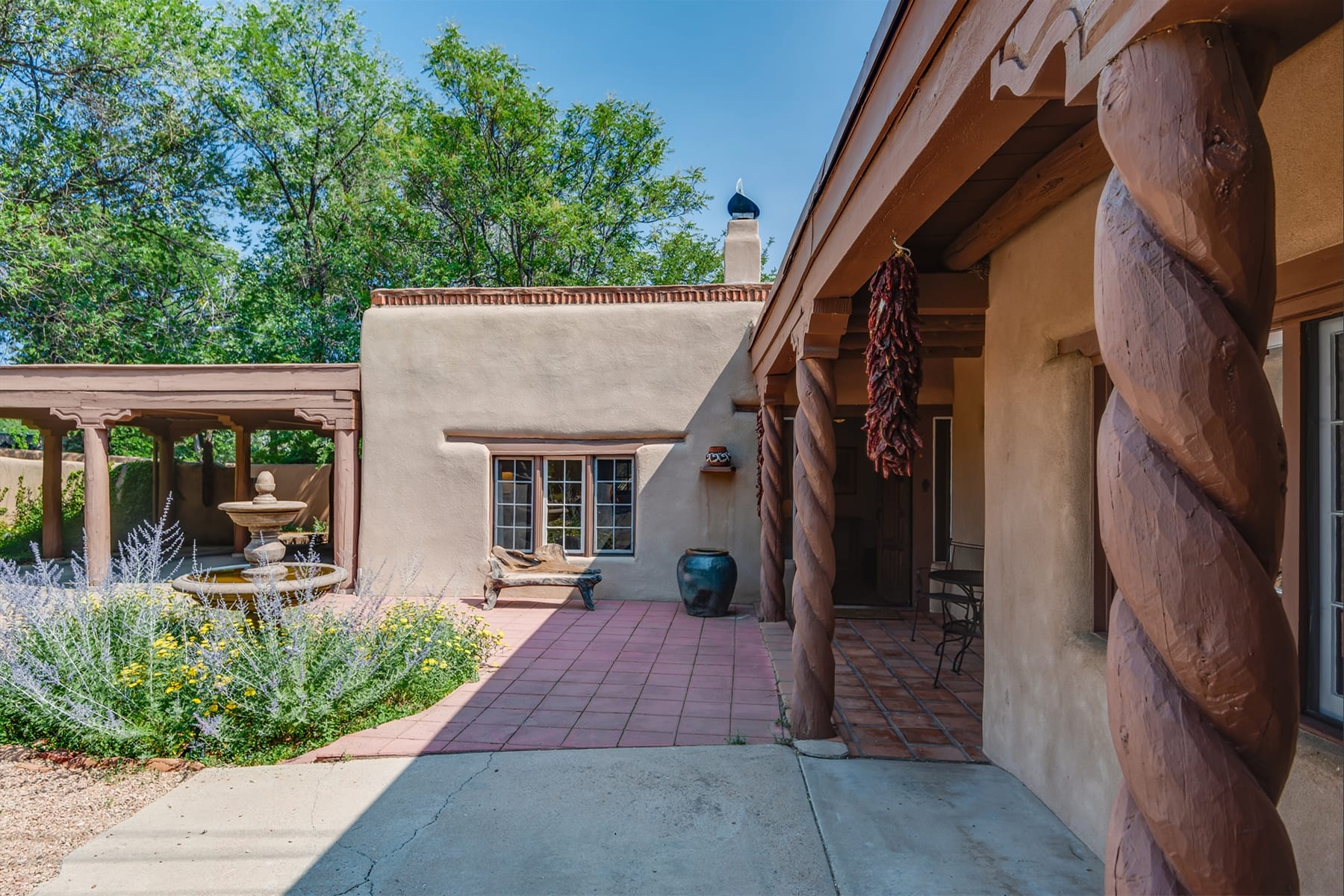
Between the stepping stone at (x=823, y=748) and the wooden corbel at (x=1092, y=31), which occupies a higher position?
the wooden corbel at (x=1092, y=31)

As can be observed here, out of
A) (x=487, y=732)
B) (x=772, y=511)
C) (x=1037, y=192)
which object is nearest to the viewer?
(x=1037, y=192)

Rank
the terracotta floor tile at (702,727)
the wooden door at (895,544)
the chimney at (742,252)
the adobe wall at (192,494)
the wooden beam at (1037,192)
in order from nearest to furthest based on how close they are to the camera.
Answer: the wooden beam at (1037,192), the terracotta floor tile at (702,727), the wooden door at (895,544), the chimney at (742,252), the adobe wall at (192,494)

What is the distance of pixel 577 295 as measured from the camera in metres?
9.12

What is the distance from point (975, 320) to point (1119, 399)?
164 inches

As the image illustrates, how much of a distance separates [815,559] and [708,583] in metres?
3.79

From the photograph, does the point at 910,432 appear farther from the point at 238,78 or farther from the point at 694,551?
the point at 238,78

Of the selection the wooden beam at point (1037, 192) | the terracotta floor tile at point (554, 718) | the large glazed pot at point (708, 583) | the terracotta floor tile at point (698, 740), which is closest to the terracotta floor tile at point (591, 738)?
the terracotta floor tile at point (554, 718)

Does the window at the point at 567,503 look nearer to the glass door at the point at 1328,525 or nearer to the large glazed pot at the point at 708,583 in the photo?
the large glazed pot at the point at 708,583

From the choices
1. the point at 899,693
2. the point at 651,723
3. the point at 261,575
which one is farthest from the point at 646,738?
the point at 261,575

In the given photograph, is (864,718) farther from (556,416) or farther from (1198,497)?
(556,416)

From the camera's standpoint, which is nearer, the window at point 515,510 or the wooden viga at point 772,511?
the wooden viga at point 772,511

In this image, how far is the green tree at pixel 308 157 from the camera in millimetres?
16484

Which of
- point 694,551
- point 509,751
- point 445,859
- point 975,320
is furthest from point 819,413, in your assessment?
point 694,551

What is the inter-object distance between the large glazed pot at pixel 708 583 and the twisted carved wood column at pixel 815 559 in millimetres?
3618
